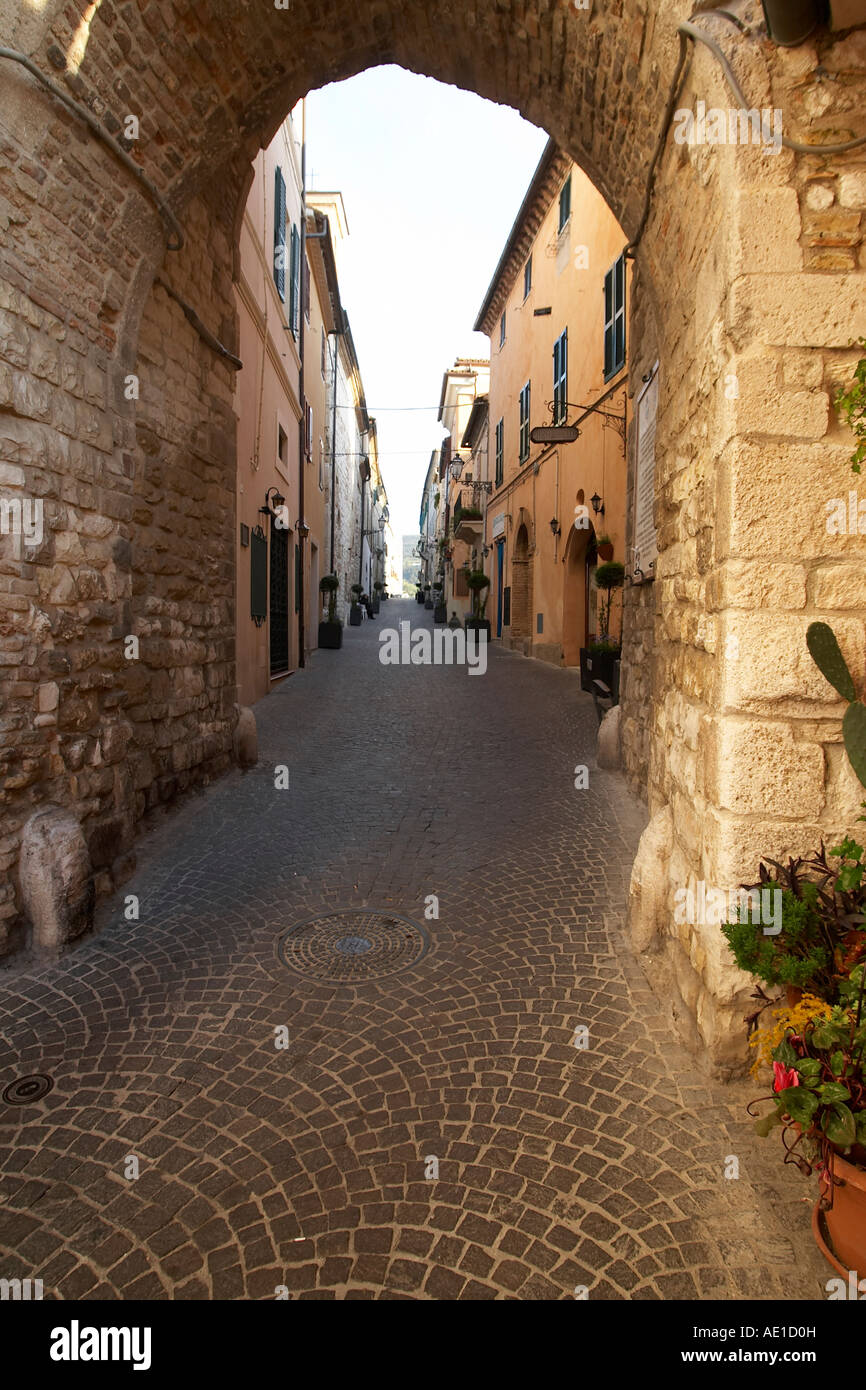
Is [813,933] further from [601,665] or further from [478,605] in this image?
[478,605]

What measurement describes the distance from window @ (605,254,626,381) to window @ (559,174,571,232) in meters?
3.62

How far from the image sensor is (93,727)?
420 cm

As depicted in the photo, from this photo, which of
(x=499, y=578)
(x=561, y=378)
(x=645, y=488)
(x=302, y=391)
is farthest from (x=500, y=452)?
(x=645, y=488)

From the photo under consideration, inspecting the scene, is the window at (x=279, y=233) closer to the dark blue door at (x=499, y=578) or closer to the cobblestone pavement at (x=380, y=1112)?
the cobblestone pavement at (x=380, y=1112)

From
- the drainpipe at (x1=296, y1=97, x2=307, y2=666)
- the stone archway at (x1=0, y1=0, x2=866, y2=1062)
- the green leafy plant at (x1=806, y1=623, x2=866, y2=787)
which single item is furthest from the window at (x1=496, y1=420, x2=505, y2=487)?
the green leafy plant at (x1=806, y1=623, x2=866, y2=787)

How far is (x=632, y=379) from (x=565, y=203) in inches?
430

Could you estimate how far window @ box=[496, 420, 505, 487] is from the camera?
22569 millimetres

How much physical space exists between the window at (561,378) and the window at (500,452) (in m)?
6.85

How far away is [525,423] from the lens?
62.1ft

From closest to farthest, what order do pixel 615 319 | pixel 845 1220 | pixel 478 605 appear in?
pixel 845 1220 → pixel 615 319 → pixel 478 605

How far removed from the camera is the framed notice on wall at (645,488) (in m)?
5.36

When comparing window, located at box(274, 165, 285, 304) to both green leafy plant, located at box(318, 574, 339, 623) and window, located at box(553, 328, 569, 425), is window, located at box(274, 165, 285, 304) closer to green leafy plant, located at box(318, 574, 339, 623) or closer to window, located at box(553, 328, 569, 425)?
→ window, located at box(553, 328, 569, 425)

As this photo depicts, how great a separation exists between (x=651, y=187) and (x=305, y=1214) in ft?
15.4
